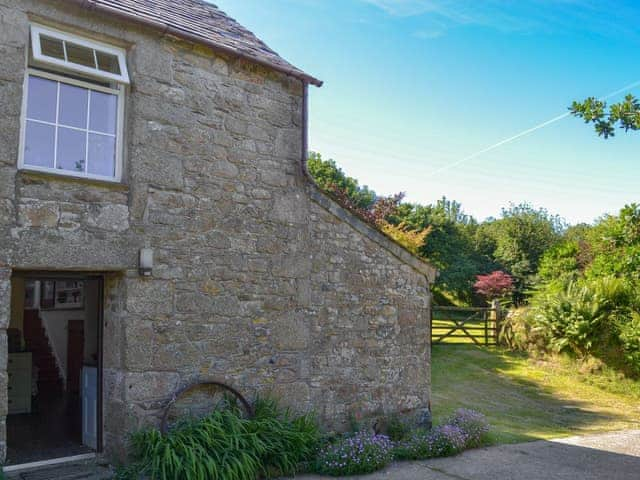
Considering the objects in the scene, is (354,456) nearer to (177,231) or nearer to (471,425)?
(471,425)

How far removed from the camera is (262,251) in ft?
23.5

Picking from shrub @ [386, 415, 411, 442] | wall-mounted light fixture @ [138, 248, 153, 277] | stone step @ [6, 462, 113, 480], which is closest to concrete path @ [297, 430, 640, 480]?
shrub @ [386, 415, 411, 442]

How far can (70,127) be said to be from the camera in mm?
5832

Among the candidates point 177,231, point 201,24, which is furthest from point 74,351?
point 201,24

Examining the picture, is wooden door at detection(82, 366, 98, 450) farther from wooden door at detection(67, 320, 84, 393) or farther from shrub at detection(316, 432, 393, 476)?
wooden door at detection(67, 320, 84, 393)

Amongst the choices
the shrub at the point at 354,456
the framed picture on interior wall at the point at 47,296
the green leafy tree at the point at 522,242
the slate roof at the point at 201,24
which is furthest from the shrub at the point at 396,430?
the green leafy tree at the point at 522,242

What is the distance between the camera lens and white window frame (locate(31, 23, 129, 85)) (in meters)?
5.54

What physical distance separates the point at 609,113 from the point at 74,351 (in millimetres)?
10964

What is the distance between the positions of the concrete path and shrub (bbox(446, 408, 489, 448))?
0.17 m

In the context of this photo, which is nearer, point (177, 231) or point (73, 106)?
point (73, 106)

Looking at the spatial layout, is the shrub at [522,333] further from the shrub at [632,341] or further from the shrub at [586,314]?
the shrub at [632,341]

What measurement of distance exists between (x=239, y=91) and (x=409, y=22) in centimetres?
410

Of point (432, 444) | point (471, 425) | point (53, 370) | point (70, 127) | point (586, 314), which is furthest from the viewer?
point (586, 314)

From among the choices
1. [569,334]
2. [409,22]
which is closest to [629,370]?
[569,334]
